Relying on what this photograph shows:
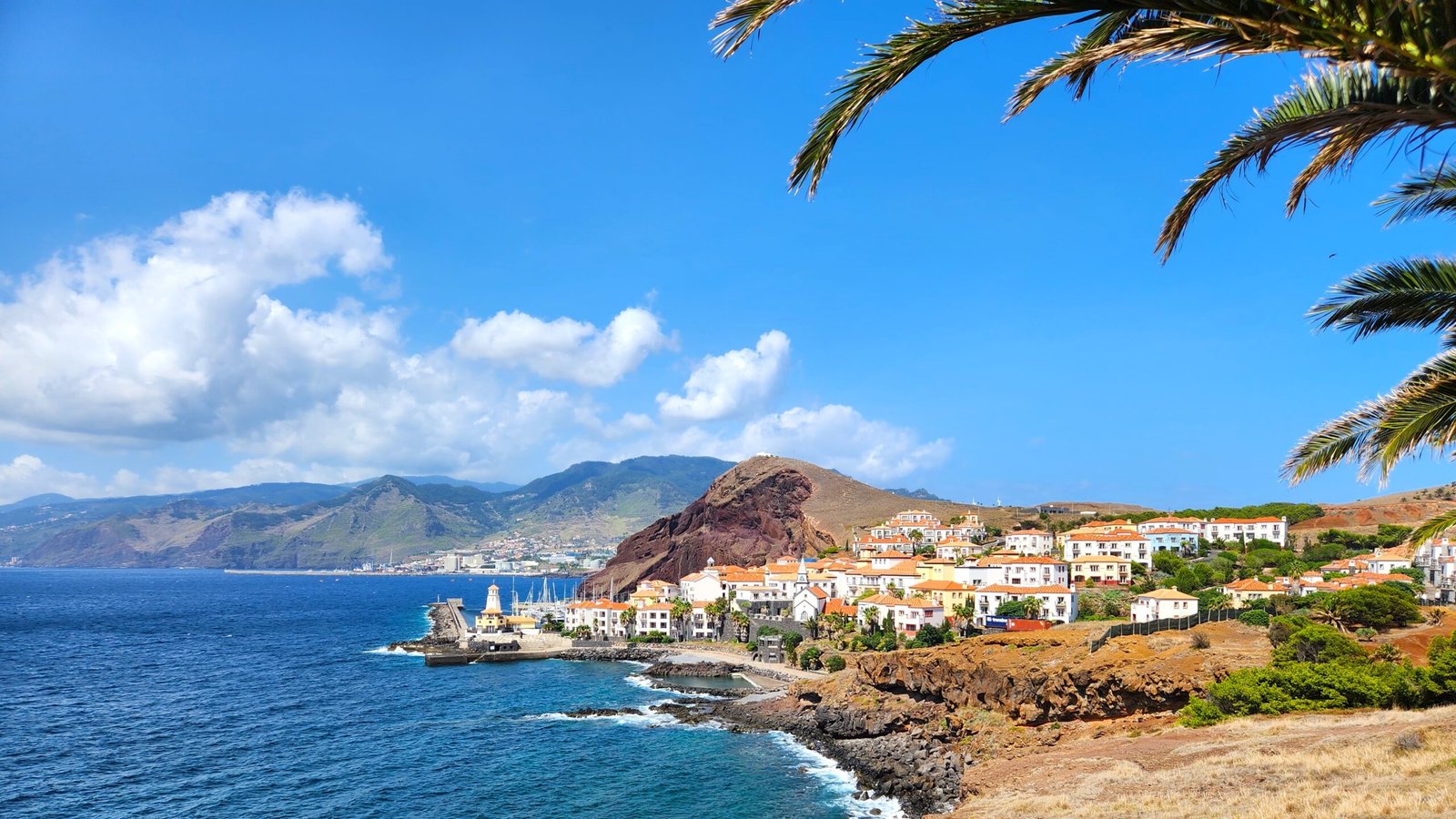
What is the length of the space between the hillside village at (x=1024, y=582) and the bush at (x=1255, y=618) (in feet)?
1.07

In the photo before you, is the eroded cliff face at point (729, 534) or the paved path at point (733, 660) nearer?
the paved path at point (733, 660)

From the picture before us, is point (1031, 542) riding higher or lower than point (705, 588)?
higher

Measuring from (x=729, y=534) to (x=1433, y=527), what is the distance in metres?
122

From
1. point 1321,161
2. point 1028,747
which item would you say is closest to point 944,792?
point 1028,747

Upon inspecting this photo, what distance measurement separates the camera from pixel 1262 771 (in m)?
20.3

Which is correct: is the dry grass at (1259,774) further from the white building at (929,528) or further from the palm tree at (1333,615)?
the white building at (929,528)

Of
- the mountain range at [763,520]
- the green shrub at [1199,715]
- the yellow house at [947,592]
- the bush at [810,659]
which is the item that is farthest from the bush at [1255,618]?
the mountain range at [763,520]

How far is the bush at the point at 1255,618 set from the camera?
43.6 m

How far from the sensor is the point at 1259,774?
20188 millimetres

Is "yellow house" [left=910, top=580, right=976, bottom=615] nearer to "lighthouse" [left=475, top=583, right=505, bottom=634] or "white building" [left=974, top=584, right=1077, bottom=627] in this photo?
"white building" [left=974, top=584, right=1077, bottom=627]

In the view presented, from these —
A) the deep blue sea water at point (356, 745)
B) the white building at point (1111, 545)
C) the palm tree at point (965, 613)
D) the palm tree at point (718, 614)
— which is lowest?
the deep blue sea water at point (356, 745)

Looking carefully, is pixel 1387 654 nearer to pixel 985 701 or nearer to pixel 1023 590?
pixel 985 701

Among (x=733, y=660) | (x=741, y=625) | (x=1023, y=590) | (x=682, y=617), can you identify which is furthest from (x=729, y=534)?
(x=1023, y=590)

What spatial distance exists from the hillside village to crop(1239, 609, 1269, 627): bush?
327 mm
